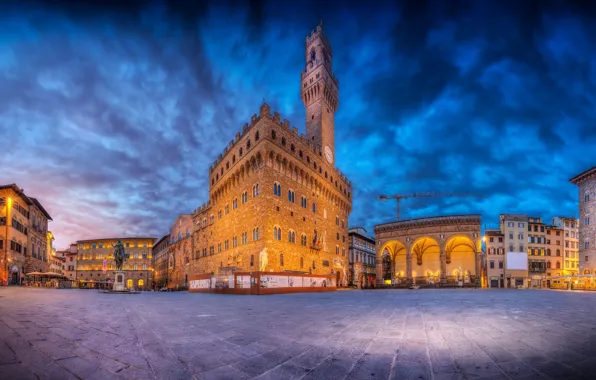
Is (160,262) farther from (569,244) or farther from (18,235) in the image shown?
(569,244)

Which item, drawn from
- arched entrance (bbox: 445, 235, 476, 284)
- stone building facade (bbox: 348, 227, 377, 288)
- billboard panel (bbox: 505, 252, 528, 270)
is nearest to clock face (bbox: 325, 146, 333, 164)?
stone building facade (bbox: 348, 227, 377, 288)

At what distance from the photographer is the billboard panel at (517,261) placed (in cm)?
5775

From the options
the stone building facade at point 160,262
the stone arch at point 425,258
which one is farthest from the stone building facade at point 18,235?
the stone arch at point 425,258

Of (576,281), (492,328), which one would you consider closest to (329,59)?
(492,328)

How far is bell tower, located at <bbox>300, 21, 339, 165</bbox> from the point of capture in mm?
44438

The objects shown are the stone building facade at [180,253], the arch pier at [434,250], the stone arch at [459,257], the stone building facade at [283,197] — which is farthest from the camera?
the stone arch at [459,257]

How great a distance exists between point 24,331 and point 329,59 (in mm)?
49773

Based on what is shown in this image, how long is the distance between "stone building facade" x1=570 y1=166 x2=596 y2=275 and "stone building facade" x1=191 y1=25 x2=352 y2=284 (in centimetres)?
3348

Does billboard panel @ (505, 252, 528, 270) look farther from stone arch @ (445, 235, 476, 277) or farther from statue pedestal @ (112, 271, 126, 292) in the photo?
statue pedestal @ (112, 271, 126, 292)

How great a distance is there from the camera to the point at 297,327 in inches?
267

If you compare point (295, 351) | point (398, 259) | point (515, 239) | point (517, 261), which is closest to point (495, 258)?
point (517, 261)

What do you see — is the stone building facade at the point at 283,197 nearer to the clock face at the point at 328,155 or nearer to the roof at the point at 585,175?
the clock face at the point at 328,155

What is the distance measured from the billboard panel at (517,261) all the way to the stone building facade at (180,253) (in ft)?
188

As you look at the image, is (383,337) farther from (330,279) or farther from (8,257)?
(8,257)
